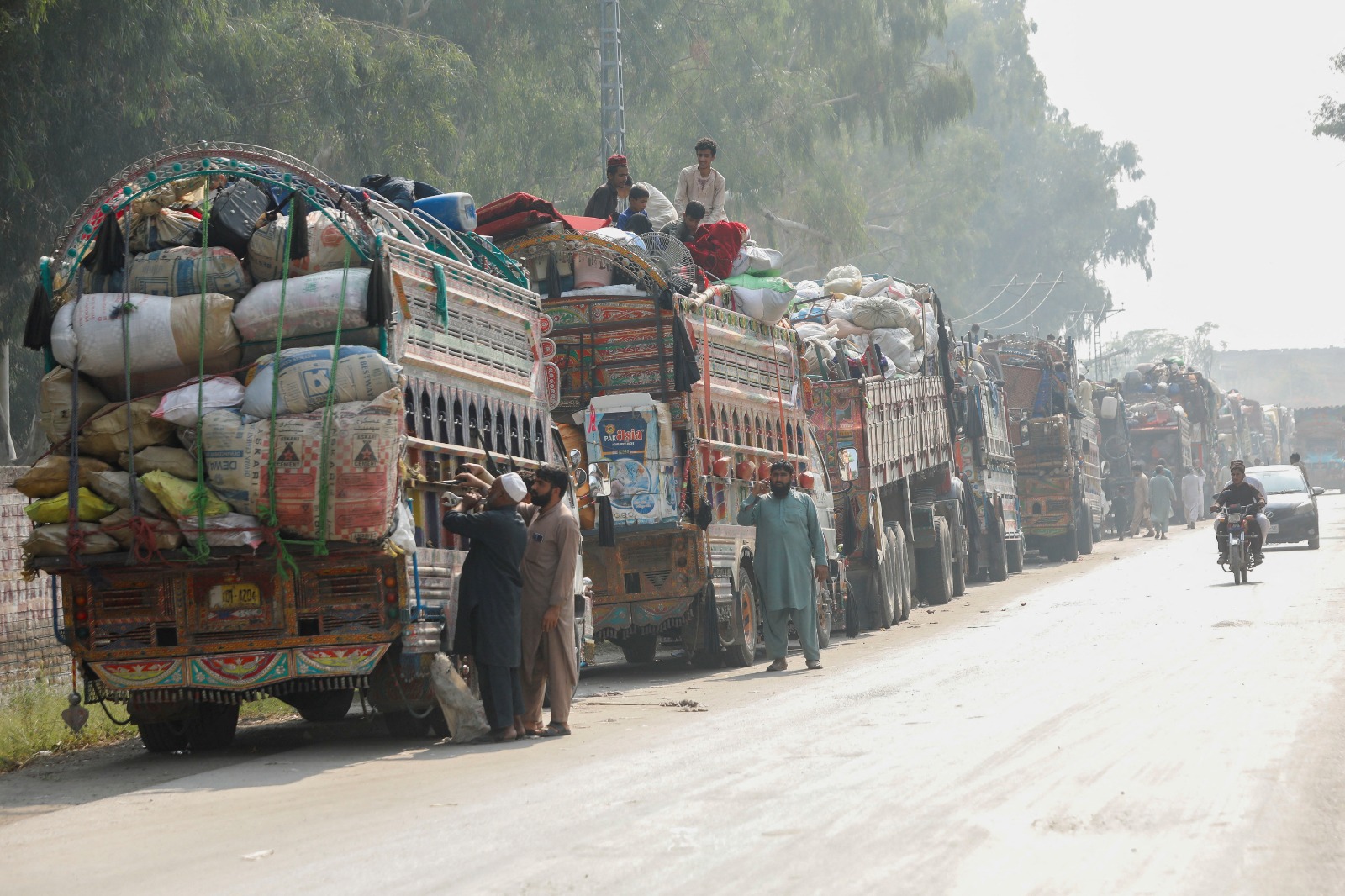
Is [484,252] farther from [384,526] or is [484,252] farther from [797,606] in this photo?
[797,606]

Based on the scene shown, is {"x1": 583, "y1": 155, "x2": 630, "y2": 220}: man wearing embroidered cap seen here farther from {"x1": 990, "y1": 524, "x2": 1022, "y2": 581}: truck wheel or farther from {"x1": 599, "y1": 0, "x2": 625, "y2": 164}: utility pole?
{"x1": 990, "y1": 524, "x2": 1022, "y2": 581}: truck wheel

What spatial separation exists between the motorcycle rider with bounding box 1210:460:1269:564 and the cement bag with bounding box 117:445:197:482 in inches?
674

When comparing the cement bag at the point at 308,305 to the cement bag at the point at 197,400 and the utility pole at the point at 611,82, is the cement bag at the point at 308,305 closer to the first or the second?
the cement bag at the point at 197,400

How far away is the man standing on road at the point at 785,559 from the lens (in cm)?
1507

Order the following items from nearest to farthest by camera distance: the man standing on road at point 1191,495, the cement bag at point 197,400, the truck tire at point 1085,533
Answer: the cement bag at point 197,400 → the truck tire at point 1085,533 → the man standing on road at point 1191,495

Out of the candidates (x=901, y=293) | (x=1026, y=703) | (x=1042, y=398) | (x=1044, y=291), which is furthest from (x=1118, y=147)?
(x=1026, y=703)

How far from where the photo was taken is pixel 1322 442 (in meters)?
71.0

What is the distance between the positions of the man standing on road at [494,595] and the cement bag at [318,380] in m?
1.12

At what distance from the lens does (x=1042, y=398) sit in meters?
33.8

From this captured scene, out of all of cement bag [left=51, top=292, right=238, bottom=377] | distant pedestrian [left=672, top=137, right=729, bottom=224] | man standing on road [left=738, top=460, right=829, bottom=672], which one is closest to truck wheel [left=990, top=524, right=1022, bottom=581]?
distant pedestrian [left=672, top=137, right=729, bottom=224]

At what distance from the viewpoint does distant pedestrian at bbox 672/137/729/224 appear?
1828cm

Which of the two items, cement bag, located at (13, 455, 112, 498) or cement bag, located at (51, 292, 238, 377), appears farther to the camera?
cement bag, located at (51, 292, 238, 377)

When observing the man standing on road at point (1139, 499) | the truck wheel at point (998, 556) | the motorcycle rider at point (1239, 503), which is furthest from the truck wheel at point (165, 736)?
the man standing on road at point (1139, 499)

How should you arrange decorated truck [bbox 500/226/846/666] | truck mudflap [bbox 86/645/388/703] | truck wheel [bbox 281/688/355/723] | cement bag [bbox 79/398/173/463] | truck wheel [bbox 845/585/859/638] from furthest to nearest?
truck wheel [bbox 845/585/859/638] → decorated truck [bbox 500/226/846/666] → truck wheel [bbox 281/688/355/723] → truck mudflap [bbox 86/645/388/703] → cement bag [bbox 79/398/173/463]
